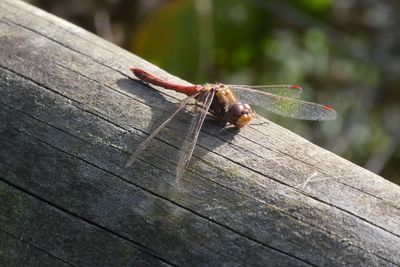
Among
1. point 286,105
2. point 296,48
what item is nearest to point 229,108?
point 286,105

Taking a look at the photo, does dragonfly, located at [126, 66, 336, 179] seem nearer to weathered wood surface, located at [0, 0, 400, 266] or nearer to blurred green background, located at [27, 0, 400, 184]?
weathered wood surface, located at [0, 0, 400, 266]

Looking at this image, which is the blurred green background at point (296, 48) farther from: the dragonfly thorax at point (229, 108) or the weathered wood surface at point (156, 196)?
the weathered wood surface at point (156, 196)

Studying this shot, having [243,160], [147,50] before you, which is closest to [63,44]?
[243,160]

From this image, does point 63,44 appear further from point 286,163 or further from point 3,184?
point 286,163

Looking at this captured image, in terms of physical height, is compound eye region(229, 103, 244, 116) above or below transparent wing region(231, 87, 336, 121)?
above

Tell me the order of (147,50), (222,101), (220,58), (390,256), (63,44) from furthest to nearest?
(220,58), (147,50), (222,101), (63,44), (390,256)

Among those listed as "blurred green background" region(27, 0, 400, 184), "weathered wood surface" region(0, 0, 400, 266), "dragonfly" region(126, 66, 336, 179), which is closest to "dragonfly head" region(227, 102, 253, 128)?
"dragonfly" region(126, 66, 336, 179)
